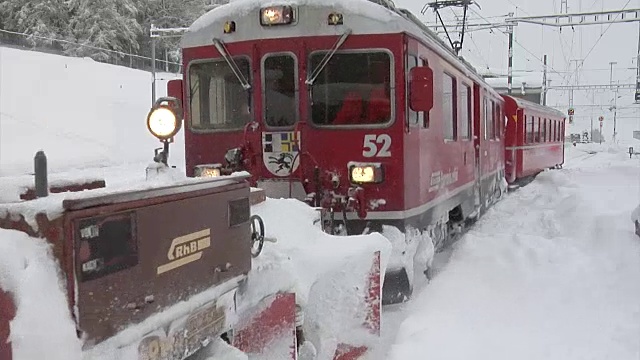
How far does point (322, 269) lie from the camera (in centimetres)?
393

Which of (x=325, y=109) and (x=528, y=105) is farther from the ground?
(x=528, y=105)

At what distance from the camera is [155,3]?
43.0m

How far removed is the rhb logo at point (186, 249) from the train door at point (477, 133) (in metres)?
7.25

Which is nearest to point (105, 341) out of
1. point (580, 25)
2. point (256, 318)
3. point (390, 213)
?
point (256, 318)

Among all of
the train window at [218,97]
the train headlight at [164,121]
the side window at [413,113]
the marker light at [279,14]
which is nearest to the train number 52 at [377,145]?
the side window at [413,113]

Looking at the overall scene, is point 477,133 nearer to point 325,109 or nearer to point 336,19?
point 325,109

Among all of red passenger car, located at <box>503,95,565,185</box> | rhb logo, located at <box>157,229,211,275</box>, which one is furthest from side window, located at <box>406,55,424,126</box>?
red passenger car, located at <box>503,95,565,185</box>

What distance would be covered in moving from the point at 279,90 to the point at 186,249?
12.3 ft

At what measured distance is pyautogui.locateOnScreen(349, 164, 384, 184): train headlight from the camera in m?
5.87

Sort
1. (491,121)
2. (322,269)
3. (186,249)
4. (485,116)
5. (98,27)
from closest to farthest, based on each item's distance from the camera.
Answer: (186,249), (322,269), (485,116), (491,121), (98,27)

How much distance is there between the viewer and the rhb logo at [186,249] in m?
2.45

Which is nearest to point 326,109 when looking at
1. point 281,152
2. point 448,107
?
point 281,152

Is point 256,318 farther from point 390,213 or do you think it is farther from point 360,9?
point 360,9

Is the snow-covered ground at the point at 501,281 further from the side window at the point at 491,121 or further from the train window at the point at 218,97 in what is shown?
the side window at the point at 491,121
